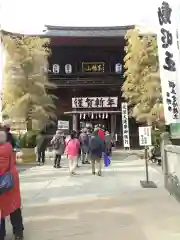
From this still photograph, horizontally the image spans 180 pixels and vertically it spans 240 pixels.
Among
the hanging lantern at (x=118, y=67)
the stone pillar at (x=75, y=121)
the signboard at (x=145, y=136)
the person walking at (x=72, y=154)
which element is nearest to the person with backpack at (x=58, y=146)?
the person walking at (x=72, y=154)

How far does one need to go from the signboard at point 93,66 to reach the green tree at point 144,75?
10.6 m

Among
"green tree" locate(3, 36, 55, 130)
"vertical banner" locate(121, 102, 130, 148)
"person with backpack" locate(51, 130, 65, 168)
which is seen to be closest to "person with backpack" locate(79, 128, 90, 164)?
"person with backpack" locate(51, 130, 65, 168)

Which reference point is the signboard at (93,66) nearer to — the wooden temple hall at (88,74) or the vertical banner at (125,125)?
the wooden temple hall at (88,74)

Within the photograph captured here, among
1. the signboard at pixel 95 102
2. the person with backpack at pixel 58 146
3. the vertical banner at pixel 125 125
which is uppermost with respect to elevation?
the signboard at pixel 95 102

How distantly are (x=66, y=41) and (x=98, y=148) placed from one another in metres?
24.6

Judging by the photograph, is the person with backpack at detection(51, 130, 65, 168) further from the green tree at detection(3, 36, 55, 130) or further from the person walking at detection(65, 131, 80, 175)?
the green tree at detection(3, 36, 55, 130)

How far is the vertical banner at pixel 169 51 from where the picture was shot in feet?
37.1

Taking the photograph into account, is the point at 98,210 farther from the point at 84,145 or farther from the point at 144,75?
the point at 144,75

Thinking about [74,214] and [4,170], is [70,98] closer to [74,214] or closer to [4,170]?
[74,214]

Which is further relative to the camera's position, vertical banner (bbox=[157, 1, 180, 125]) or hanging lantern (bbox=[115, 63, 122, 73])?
hanging lantern (bbox=[115, 63, 122, 73])

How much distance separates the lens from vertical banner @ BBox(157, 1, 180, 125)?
11.3m

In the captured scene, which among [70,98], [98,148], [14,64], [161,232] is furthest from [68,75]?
[161,232]

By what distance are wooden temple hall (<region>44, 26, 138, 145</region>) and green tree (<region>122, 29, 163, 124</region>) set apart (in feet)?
31.1

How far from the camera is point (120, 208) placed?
8453mm
